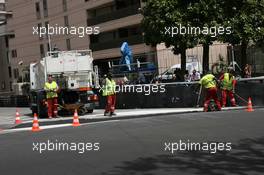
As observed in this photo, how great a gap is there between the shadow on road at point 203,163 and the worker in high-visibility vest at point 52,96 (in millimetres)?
13608

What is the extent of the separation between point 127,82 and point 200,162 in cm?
2057

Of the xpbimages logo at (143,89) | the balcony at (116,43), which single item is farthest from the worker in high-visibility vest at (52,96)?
the balcony at (116,43)

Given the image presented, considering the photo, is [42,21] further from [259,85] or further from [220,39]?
[259,85]

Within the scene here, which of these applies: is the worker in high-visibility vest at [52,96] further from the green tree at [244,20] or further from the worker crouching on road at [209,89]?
the green tree at [244,20]

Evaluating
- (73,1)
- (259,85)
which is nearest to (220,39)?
(259,85)

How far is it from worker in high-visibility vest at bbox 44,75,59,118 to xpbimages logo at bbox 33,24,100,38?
3355 cm

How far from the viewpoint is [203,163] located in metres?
9.38

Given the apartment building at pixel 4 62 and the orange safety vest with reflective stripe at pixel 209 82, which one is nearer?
the orange safety vest with reflective stripe at pixel 209 82

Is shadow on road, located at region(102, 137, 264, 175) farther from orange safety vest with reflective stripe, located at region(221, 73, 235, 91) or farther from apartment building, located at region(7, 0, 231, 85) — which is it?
apartment building, located at region(7, 0, 231, 85)

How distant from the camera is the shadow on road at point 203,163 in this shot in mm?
8703

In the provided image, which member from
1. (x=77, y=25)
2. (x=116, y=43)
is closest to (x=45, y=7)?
(x=77, y=25)

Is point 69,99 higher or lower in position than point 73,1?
lower

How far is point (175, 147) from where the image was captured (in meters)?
11.2

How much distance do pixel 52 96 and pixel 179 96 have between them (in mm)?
5710
